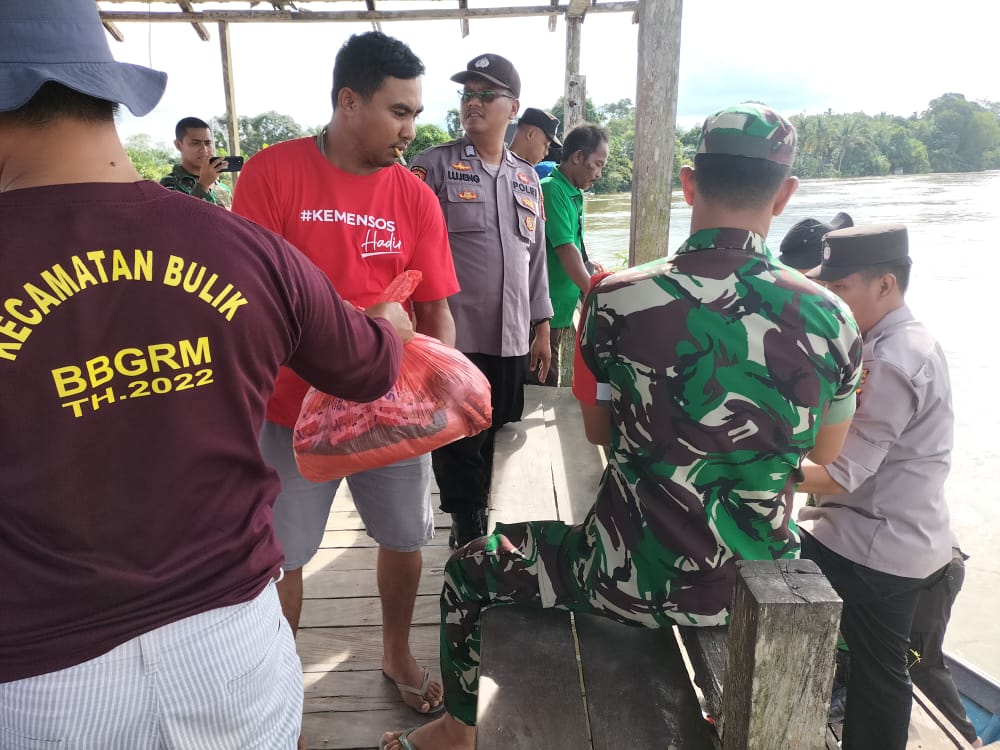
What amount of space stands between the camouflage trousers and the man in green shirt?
2.03m

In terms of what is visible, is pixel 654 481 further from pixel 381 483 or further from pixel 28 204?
pixel 28 204

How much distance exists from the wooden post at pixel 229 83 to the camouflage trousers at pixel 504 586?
21.6 feet

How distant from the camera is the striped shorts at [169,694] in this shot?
83cm

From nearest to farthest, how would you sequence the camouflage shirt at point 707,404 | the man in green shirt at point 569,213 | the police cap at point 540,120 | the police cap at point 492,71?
the camouflage shirt at point 707,404 < the police cap at point 492,71 < the man in green shirt at point 569,213 < the police cap at point 540,120

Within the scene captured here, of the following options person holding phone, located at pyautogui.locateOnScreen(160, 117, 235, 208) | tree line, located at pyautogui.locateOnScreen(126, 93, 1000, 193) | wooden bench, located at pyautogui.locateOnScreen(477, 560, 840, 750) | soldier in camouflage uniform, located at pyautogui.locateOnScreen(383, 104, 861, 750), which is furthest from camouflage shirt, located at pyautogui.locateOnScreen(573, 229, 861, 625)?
tree line, located at pyautogui.locateOnScreen(126, 93, 1000, 193)

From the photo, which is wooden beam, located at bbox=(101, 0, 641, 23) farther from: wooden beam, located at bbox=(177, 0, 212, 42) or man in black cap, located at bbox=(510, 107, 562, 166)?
man in black cap, located at bbox=(510, 107, 562, 166)

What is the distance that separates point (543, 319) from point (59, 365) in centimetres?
256

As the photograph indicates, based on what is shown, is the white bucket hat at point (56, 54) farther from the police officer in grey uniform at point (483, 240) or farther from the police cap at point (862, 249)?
the police officer in grey uniform at point (483, 240)

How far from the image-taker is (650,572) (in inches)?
55.2

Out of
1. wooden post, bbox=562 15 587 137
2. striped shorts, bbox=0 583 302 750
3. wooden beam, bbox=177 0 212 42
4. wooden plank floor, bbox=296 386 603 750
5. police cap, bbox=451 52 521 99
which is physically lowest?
wooden plank floor, bbox=296 386 603 750

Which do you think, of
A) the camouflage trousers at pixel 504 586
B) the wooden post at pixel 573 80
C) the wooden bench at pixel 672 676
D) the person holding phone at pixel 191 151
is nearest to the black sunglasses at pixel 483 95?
the camouflage trousers at pixel 504 586

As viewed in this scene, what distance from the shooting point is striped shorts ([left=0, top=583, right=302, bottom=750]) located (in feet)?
2.73

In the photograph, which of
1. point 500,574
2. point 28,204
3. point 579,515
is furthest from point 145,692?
point 579,515

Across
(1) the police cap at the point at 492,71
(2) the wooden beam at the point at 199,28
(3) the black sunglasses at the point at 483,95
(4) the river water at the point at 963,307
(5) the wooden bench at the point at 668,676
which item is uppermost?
(2) the wooden beam at the point at 199,28
